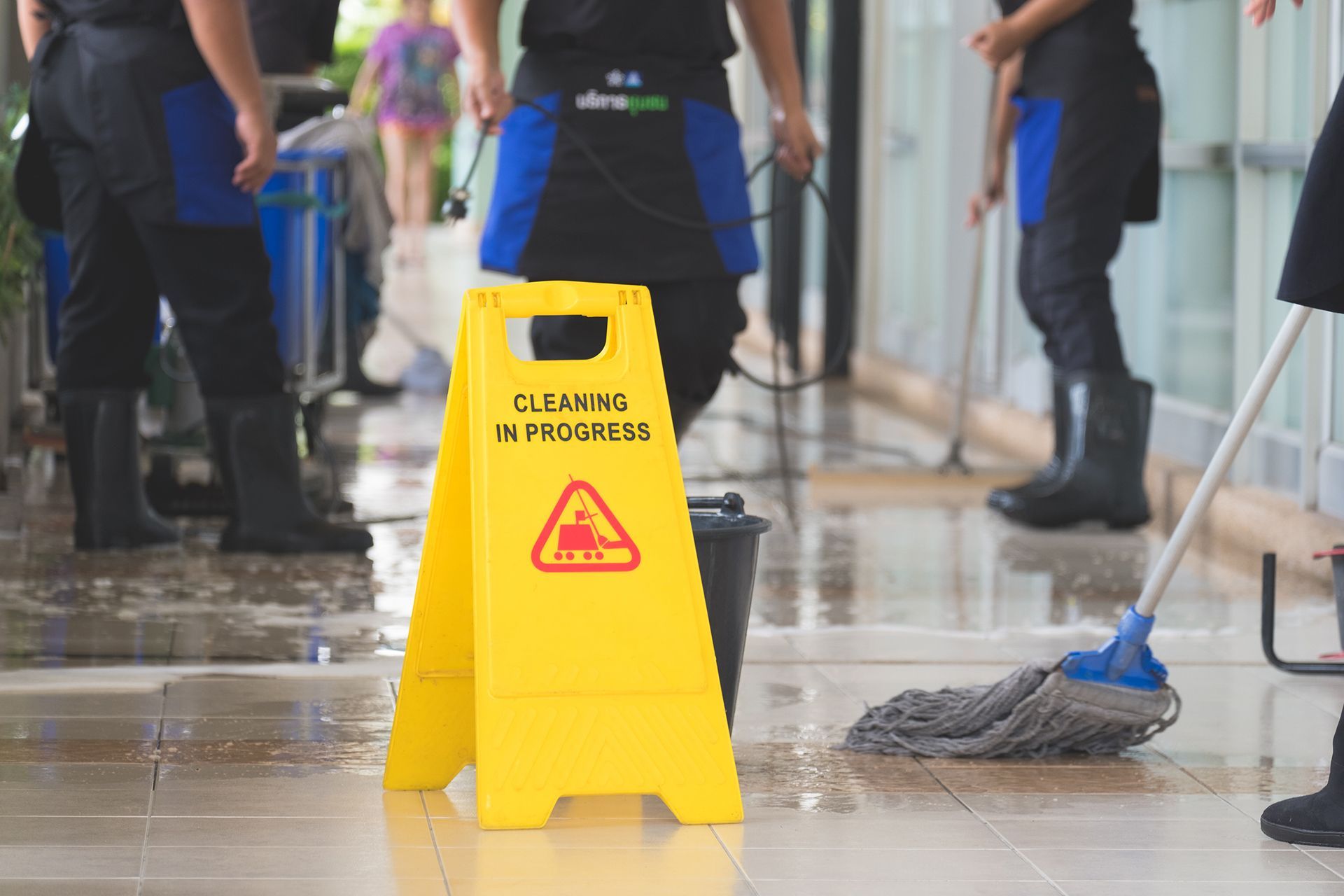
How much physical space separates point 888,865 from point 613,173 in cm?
174

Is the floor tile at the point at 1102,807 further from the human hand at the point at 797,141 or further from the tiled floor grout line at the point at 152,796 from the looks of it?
the human hand at the point at 797,141

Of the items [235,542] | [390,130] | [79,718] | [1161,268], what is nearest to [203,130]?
[235,542]

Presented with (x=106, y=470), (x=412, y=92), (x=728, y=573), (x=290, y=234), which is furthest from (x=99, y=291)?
(x=412, y=92)

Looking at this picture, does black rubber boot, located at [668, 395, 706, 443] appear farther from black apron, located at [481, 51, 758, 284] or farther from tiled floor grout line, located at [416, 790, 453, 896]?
tiled floor grout line, located at [416, 790, 453, 896]

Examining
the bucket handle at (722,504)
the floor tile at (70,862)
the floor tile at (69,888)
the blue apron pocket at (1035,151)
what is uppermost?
the blue apron pocket at (1035,151)

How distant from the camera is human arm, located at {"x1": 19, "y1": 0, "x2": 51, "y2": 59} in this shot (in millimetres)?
4199

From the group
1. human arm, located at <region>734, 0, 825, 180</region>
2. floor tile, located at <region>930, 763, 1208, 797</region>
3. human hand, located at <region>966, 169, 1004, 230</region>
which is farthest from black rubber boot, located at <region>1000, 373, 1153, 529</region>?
floor tile, located at <region>930, 763, 1208, 797</region>

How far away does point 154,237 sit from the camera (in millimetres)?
4090

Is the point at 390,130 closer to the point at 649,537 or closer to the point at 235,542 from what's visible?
the point at 235,542

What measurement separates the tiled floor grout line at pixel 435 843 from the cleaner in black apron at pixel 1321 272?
3.32ft

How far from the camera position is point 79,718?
2.96 m

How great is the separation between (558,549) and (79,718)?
899 mm

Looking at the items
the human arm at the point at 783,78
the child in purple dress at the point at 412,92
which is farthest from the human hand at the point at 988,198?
the child in purple dress at the point at 412,92

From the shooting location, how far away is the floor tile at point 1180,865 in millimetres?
2334
